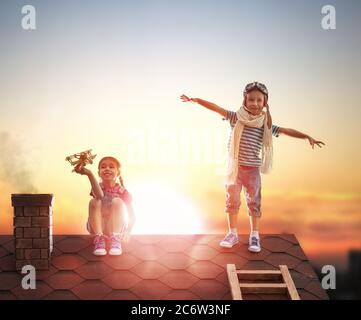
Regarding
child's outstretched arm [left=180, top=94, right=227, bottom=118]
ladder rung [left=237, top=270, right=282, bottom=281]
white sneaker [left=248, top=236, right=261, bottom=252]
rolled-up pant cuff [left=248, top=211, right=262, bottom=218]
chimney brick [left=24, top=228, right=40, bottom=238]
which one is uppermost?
child's outstretched arm [left=180, top=94, right=227, bottom=118]

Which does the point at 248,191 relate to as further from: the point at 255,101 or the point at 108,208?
the point at 108,208

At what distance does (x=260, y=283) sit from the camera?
5855 millimetres

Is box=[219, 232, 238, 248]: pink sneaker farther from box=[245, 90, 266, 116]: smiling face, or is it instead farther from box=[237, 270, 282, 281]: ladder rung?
box=[245, 90, 266, 116]: smiling face

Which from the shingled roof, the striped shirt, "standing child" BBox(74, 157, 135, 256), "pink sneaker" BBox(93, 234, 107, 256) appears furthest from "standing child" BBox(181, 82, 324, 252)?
"pink sneaker" BBox(93, 234, 107, 256)

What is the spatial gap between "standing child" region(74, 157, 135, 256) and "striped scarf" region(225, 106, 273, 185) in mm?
1121

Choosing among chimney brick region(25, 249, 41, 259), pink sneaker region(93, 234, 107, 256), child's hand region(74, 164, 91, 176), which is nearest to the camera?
chimney brick region(25, 249, 41, 259)

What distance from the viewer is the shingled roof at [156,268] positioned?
559 centimetres

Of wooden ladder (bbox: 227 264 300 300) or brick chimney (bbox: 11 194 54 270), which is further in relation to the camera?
brick chimney (bbox: 11 194 54 270)

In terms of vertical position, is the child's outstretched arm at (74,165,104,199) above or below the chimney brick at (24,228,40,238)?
above

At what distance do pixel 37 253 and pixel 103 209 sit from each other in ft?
2.69

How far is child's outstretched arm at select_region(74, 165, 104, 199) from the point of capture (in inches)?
239

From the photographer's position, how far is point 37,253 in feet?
19.4

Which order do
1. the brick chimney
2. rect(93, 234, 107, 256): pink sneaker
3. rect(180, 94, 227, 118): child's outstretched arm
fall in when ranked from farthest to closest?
rect(180, 94, 227, 118): child's outstretched arm < rect(93, 234, 107, 256): pink sneaker < the brick chimney
